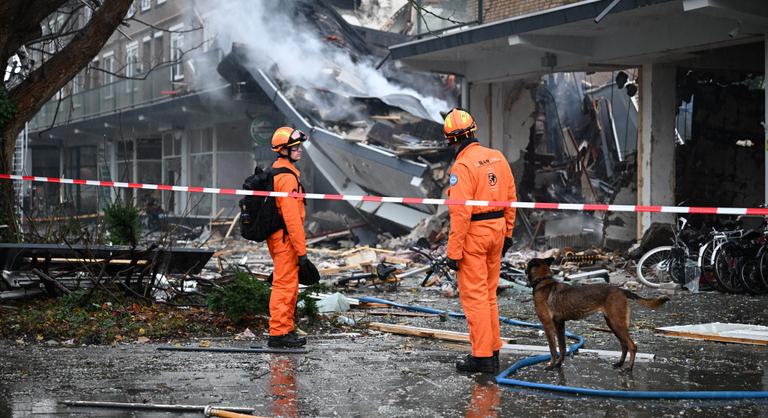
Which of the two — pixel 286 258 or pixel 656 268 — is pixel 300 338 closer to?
pixel 286 258

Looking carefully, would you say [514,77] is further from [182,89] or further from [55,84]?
[182,89]

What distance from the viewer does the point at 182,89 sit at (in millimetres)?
35781

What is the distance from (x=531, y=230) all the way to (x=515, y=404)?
15758 mm

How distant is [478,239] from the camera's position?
712 centimetres

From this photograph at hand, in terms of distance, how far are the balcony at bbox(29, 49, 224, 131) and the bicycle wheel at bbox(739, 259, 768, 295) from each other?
20.9 meters

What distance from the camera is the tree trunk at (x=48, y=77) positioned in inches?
425

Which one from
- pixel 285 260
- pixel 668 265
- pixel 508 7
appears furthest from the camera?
pixel 508 7

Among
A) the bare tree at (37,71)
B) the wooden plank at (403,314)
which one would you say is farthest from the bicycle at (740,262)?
the bare tree at (37,71)

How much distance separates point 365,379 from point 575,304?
1.56m

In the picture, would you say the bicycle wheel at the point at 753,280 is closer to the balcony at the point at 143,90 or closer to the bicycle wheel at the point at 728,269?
the bicycle wheel at the point at 728,269

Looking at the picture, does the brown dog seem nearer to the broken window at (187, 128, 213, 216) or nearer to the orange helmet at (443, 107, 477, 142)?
the orange helmet at (443, 107, 477, 142)

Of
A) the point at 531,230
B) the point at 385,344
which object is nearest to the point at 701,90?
the point at 531,230

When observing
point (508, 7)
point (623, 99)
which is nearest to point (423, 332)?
point (508, 7)

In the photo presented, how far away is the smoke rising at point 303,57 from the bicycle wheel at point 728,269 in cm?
1473
